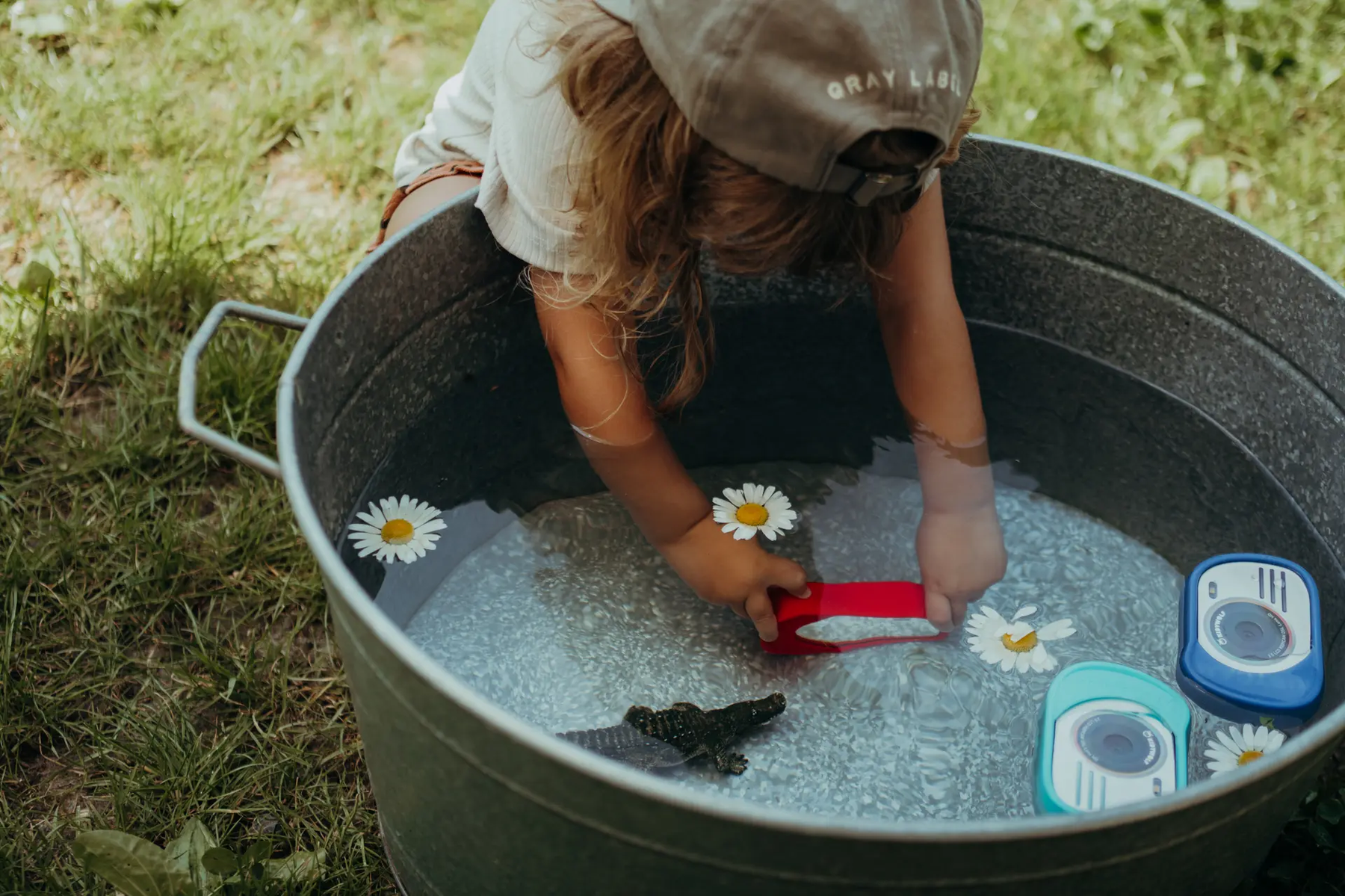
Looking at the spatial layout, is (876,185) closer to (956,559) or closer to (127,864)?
(956,559)

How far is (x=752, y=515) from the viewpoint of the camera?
4.50 feet

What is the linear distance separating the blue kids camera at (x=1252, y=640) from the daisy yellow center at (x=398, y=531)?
0.76 metres

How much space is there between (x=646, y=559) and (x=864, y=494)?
0.89 ft

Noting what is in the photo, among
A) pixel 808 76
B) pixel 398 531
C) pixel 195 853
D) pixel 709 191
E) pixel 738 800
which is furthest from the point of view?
pixel 398 531

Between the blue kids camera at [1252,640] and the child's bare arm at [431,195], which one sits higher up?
the child's bare arm at [431,195]

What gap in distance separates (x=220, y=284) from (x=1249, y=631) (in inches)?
51.5

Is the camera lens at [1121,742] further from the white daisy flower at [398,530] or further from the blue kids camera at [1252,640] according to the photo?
the white daisy flower at [398,530]

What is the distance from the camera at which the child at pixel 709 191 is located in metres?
0.92

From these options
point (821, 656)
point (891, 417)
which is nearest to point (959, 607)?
point (821, 656)

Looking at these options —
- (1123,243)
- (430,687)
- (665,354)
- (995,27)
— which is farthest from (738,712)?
(995,27)

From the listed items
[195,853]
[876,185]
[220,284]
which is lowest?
[195,853]

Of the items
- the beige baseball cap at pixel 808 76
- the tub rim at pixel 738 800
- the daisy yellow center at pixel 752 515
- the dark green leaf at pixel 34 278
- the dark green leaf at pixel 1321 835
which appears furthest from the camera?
the dark green leaf at pixel 34 278

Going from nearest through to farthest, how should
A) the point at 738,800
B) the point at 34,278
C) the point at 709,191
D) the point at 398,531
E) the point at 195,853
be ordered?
the point at 738,800 < the point at 709,191 < the point at 195,853 < the point at 398,531 < the point at 34,278

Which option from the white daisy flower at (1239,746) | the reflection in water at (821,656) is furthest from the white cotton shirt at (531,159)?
the white daisy flower at (1239,746)
